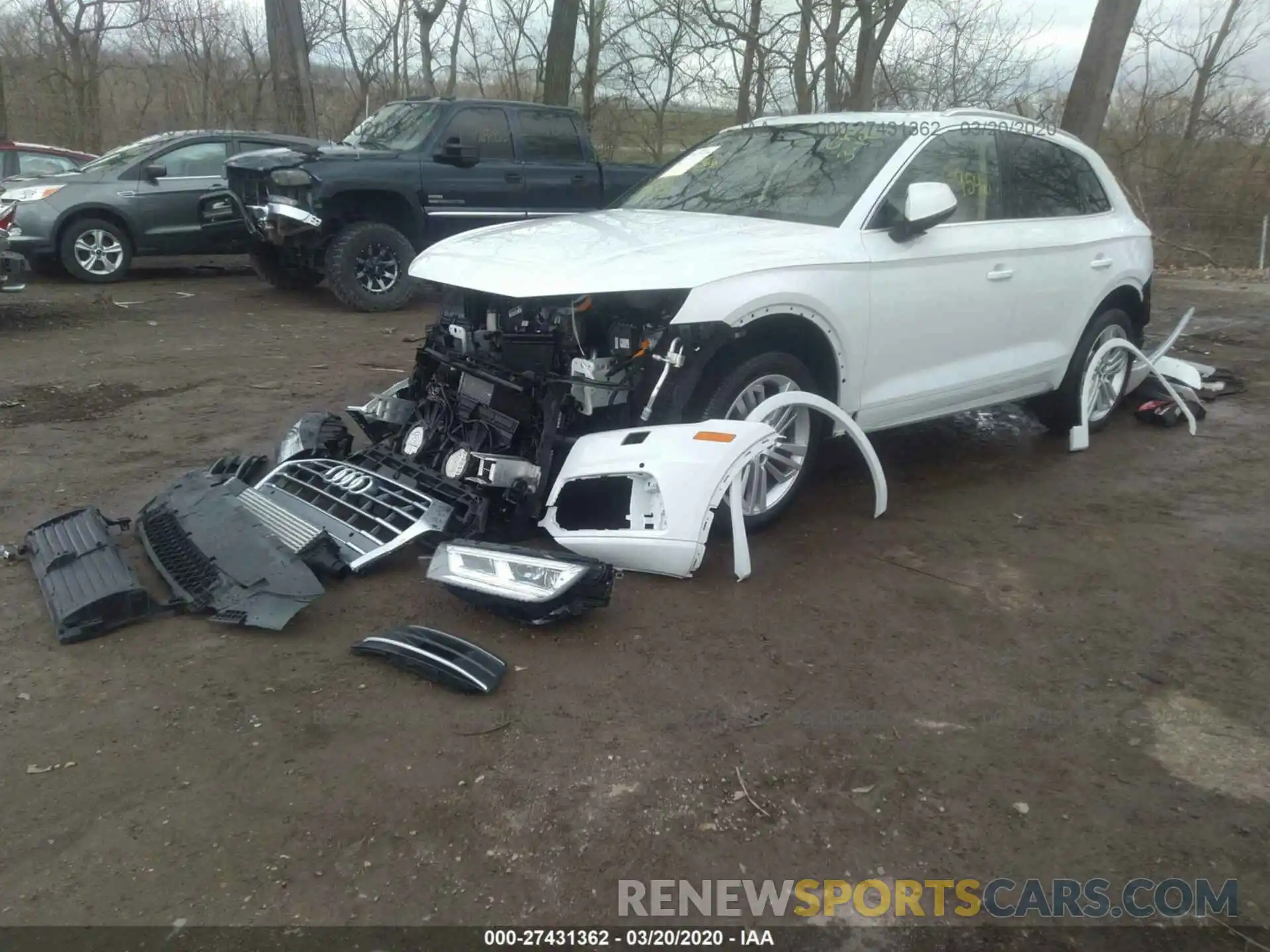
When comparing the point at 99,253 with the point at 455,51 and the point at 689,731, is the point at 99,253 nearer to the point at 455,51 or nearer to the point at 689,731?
the point at 689,731

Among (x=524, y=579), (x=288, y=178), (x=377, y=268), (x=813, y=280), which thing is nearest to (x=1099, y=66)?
(x=377, y=268)

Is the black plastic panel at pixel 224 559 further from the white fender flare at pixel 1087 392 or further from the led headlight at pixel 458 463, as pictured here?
the white fender flare at pixel 1087 392

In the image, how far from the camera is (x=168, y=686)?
10.6ft

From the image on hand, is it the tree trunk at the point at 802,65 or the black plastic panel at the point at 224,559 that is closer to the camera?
the black plastic panel at the point at 224,559

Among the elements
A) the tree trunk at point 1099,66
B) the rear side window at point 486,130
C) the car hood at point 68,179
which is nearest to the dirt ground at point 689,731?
the rear side window at point 486,130

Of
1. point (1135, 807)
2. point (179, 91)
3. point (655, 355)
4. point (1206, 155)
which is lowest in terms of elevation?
point (1135, 807)

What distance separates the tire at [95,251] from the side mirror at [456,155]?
4014 millimetres

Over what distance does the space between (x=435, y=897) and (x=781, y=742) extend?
1.14 m

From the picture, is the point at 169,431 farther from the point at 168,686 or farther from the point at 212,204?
the point at 212,204

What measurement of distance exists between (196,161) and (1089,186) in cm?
967

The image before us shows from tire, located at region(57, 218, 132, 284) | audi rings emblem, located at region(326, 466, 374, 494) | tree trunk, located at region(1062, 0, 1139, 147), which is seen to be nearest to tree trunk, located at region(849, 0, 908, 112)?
tree trunk, located at region(1062, 0, 1139, 147)

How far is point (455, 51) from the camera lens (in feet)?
93.6

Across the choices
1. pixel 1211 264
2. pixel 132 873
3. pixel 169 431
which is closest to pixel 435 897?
pixel 132 873

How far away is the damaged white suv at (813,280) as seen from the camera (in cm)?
413
